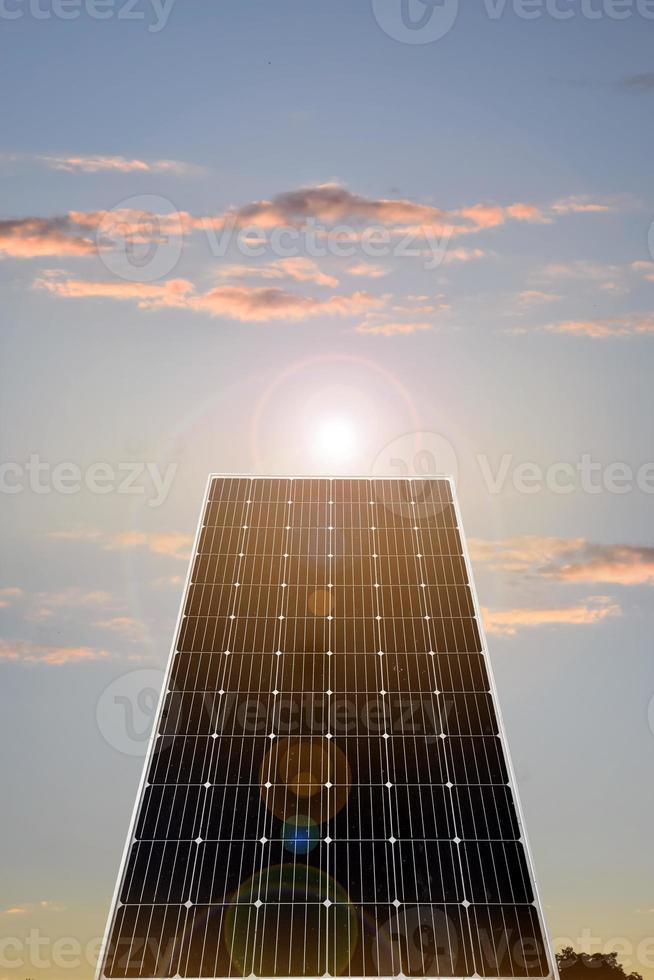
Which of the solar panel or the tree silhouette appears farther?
the tree silhouette

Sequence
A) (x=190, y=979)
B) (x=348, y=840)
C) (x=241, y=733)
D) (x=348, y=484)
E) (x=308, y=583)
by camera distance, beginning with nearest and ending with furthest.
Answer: (x=190, y=979) < (x=348, y=840) < (x=241, y=733) < (x=308, y=583) < (x=348, y=484)

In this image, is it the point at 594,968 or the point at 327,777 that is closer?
the point at 327,777

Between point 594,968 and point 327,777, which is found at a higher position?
point 594,968

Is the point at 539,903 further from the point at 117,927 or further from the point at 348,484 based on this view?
the point at 348,484

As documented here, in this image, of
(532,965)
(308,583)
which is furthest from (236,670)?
(532,965)
